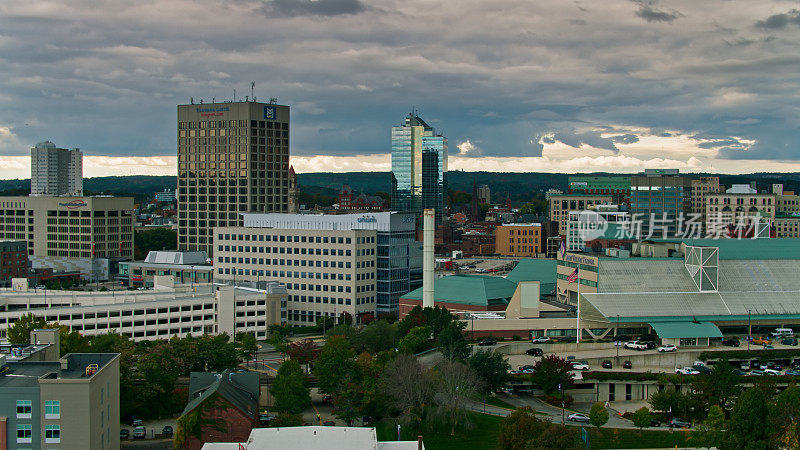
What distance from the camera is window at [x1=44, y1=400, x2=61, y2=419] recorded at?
6228 cm

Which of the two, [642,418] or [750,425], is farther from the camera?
[642,418]

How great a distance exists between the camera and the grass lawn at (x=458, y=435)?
84562 millimetres

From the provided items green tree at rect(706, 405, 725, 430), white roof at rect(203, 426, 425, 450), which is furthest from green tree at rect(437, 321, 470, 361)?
white roof at rect(203, 426, 425, 450)

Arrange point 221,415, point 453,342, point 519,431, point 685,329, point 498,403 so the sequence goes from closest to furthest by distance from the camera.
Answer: point 519,431 → point 221,415 → point 498,403 → point 453,342 → point 685,329

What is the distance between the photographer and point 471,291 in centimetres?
14412

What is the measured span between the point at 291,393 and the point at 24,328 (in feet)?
124

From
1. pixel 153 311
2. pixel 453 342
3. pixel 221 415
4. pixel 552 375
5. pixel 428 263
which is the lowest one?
pixel 221 415

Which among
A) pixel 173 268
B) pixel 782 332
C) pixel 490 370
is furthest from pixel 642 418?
pixel 173 268

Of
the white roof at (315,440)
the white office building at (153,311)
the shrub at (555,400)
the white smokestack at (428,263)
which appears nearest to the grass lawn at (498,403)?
the shrub at (555,400)

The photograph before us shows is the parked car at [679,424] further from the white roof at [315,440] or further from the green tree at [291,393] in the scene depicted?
the green tree at [291,393]

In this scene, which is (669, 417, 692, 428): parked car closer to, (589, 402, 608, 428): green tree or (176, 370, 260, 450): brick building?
(589, 402, 608, 428): green tree

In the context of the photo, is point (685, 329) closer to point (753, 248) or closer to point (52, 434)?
point (753, 248)

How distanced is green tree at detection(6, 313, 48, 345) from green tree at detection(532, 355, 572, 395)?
185 feet

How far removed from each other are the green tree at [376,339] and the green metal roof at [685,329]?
3475cm
